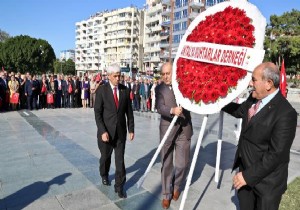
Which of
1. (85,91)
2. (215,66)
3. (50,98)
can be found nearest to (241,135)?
(215,66)

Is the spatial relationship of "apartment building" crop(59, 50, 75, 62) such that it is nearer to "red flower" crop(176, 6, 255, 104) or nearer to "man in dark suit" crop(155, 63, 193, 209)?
"man in dark suit" crop(155, 63, 193, 209)

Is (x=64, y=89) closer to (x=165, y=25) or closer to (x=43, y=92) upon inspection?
(x=43, y=92)

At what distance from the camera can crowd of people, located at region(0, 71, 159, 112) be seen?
1410 centimetres

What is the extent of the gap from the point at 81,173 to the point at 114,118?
1559 millimetres

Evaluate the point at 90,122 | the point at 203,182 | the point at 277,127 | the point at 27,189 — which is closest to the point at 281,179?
the point at 277,127

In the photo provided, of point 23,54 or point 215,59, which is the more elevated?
point 23,54

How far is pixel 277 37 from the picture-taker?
114ft

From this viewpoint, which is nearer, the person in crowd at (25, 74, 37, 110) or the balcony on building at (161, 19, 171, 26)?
the person in crowd at (25, 74, 37, 110)

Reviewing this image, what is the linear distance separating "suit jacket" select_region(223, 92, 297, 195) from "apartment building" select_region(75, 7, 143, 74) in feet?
238

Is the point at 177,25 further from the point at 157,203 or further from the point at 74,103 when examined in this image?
the point at 157,203

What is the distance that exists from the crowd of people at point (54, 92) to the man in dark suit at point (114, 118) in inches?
388

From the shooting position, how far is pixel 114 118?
14.9 feet

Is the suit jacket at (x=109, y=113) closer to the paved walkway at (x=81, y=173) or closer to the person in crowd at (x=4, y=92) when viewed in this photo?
the paved walkway at (x=81, y=173)

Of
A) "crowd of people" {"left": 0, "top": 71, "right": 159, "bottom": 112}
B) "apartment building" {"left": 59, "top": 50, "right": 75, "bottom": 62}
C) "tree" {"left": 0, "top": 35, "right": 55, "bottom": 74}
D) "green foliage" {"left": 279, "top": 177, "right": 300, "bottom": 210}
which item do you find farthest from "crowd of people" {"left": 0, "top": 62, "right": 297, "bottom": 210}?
"apartment building" {"left": 59, "top": 50, "right": 75, "bottom": 62}
